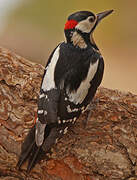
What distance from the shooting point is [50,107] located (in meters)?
2.67

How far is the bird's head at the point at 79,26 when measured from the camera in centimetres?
293

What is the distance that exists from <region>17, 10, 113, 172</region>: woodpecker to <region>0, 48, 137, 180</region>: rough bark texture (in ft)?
0.36

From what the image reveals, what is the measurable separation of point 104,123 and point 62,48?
68 cm

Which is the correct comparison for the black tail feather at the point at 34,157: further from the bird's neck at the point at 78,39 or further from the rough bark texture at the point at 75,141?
the bird's neck at the point at 78,39

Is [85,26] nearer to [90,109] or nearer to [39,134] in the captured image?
[90,109]

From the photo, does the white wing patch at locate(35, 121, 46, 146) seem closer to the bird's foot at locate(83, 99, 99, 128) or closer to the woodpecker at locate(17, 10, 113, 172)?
the woodpecker at locate(17, 10, 113, 172)

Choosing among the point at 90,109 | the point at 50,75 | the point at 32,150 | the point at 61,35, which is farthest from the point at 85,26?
the point at 61,35

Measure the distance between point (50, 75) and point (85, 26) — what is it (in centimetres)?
53

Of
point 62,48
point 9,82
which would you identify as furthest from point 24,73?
point 62,48

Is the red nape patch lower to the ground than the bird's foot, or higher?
higher

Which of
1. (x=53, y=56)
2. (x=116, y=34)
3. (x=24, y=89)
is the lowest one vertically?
(x=116, y=34)

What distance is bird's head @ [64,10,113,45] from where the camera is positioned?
9.60 feet

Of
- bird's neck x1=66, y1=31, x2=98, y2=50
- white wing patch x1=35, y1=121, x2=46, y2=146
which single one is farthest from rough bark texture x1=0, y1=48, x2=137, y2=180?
bird's neck x1=66, y1=31, x2=98, y2=50

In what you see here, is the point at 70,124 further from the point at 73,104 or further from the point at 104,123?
the point at 104,123
